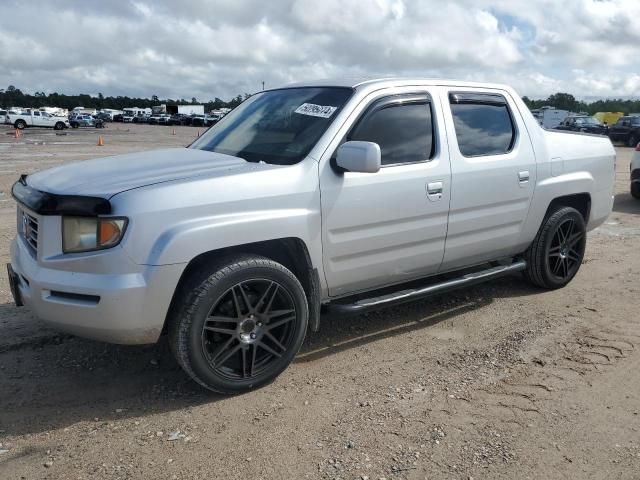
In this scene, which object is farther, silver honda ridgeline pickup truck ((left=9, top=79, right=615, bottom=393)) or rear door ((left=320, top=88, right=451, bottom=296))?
rear door ((left=320, top=88, right=451, bottom=296))

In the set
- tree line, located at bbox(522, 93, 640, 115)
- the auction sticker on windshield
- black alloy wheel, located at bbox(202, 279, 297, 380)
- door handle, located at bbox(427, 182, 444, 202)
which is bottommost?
black alloy wheel, located at bbox(202, 279, 297, 380)

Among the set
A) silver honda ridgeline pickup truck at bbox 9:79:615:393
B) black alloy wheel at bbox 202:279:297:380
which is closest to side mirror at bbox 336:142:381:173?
silver honda ridgeline pickup truck at bbox 9:79:615:393

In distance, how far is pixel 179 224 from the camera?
3.13m

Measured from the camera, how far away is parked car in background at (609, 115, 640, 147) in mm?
30688

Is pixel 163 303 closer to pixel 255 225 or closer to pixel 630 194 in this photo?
pixel 255 225

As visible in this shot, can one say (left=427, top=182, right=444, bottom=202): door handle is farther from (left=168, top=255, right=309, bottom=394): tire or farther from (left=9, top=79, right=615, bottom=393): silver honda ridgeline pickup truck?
(left=168, top=255, right=309, bottom=394): tire

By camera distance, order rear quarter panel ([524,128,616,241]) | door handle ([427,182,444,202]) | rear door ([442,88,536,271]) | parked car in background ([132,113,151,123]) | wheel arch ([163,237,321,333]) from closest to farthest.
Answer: wheel arch ([163,237,321,333]) → door handle ([427,182,444,202]) → rear door ([442,88,536,271]) → rear quarter panel ([524,128,616,241]) → parked car in background ([132,113,151,123])

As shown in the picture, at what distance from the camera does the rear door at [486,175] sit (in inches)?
172

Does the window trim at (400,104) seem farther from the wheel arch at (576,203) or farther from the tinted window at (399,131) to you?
the wheel arch at (576,203)

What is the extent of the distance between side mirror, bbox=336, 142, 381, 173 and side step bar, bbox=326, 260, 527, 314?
920mm

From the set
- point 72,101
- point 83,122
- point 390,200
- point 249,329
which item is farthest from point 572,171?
point 72,101

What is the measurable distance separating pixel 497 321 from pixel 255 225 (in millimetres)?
2412

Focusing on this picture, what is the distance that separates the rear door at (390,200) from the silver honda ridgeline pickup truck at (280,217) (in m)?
0.01

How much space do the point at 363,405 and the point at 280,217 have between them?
1.20 metres
